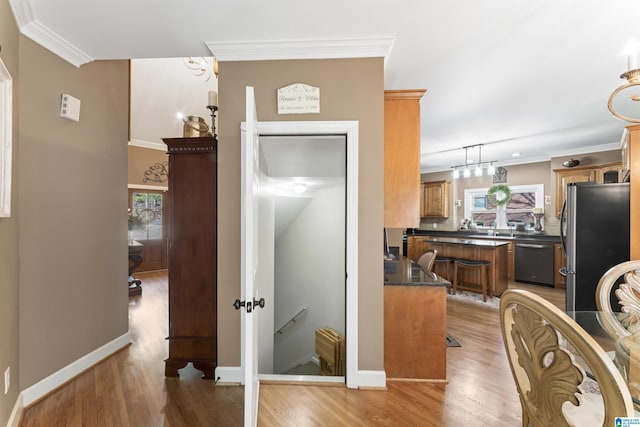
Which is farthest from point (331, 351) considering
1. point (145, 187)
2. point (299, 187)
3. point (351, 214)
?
point (145, 187)

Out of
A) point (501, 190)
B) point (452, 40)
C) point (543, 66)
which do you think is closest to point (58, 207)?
point (452, 40)

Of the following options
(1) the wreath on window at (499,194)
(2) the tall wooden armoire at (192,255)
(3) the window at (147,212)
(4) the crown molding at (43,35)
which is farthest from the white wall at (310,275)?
(1) the wreath on window at (499,194)

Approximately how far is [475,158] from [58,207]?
6.73 meters

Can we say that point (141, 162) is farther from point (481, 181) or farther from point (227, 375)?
point (481, 181)

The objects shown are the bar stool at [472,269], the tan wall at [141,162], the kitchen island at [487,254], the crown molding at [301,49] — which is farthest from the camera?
the tan wall at [141,162]

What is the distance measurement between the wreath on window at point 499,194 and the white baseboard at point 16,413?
7.57 m

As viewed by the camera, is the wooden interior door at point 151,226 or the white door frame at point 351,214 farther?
the wooden interior door at point 151,226

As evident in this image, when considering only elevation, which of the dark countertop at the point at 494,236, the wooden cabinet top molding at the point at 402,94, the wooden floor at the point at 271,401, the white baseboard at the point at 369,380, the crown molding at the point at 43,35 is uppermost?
the crown molding at the point at 43,35

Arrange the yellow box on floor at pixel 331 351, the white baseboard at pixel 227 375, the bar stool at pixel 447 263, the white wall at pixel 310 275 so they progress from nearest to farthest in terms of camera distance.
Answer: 1. the white baseboard at pixel 227 375
2. the yellow box on floor at pixel 331 351
3. the white wall at pixel 310 275
4. the bar stool at pixel 447 263

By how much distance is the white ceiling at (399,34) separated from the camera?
168 centimetres

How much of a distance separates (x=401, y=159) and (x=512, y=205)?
526 cm

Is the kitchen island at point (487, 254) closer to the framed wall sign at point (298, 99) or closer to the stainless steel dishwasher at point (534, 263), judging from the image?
the stainless steel dishwasher at point (534, 263)

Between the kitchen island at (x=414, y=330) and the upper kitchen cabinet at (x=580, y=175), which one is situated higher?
the upper kitchen cabinet at (x=580, y=175)

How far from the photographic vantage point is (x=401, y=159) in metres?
2.26
